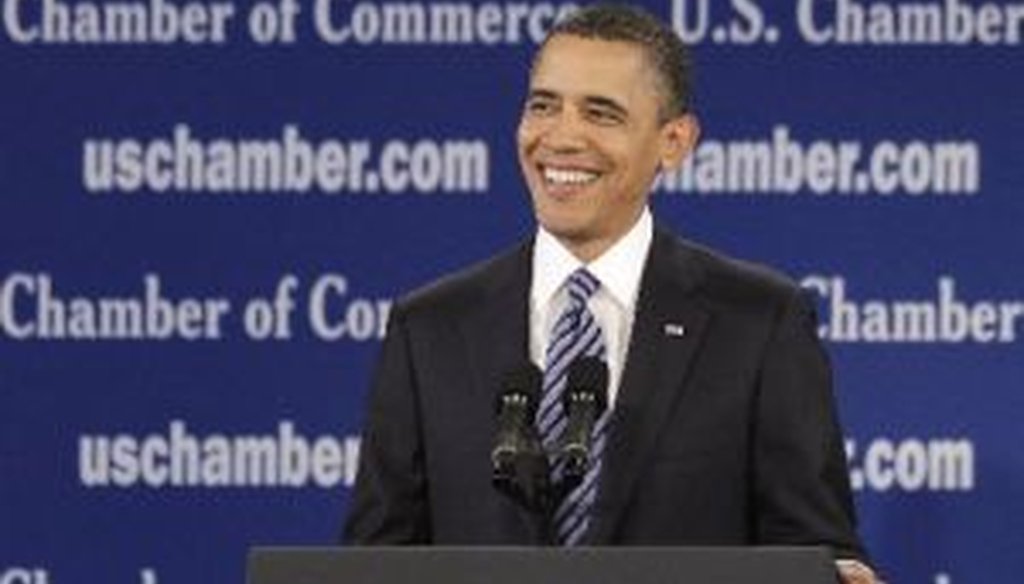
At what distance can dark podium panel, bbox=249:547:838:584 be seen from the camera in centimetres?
172

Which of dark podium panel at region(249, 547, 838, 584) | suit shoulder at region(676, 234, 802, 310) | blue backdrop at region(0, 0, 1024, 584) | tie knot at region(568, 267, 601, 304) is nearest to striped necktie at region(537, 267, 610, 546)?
tie knot at region(568, 267, 601, 304)

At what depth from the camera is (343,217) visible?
334 centimetres

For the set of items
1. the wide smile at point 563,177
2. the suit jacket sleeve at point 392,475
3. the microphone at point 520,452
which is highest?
the wide smile at point 563,177

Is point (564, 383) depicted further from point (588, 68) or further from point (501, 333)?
point (588, 68)

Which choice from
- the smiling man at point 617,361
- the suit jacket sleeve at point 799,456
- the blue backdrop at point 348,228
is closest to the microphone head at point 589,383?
the smiling man at point 617,361

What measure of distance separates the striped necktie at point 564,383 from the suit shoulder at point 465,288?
63 mm

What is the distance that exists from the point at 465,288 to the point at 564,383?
9.0 inches

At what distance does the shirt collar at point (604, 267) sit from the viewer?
→ 7.34 feet

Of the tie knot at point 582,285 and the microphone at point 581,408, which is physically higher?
the tie knot at point 582,285

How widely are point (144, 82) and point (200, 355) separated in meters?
0.37

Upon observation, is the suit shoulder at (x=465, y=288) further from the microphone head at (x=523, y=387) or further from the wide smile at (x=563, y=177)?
the microphone head at (x=523, y=387)

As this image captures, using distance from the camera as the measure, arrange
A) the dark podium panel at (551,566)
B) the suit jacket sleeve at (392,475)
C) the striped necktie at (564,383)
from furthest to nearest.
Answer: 1. the suit jacket sleeve at (392,475)
2. the striped necktie at (564,383)
3. the dark podium panel at (551,566)

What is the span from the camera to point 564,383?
6.79 feet

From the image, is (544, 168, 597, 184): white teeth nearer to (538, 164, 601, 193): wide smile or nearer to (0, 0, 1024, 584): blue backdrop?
(538, 164, 601, 193): wide smile
